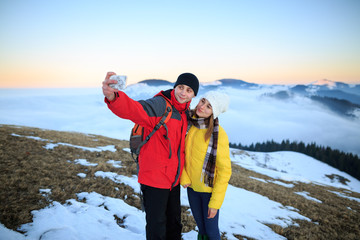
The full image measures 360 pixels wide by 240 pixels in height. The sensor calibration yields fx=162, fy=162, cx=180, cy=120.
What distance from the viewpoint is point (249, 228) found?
5.76 m

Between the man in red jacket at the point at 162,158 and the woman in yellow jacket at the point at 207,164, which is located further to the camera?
the woman in yellow jacket at the point at 207,164

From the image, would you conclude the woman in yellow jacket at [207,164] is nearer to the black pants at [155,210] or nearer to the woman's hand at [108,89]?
the black pants at [155,210]

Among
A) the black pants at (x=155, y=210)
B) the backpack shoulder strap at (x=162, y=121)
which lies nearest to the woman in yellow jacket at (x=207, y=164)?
the black pants at (x=155, y=210)

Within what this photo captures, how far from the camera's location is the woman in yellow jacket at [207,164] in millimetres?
3010

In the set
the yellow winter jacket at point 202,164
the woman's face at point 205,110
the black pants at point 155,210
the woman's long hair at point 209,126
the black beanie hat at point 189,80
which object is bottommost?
the black pants at point 155,210

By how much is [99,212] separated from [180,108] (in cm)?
407

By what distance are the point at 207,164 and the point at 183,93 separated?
1.42m

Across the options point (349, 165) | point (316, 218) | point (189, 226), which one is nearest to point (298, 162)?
point (349, 165)

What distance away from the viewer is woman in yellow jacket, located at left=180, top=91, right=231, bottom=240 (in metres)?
3.01

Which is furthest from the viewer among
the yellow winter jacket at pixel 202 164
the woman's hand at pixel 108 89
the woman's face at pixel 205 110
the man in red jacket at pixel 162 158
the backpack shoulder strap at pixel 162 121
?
the woman's face at pixel 205 110

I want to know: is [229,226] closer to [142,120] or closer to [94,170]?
[142,120]

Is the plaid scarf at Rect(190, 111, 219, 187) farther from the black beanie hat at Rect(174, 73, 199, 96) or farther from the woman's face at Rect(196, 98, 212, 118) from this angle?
the black beanie hat at Rect(174, 73, 199, 96)

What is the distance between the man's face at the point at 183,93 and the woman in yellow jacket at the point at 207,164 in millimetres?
309

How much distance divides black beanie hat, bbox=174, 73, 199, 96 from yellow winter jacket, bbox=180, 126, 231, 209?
855 mm
